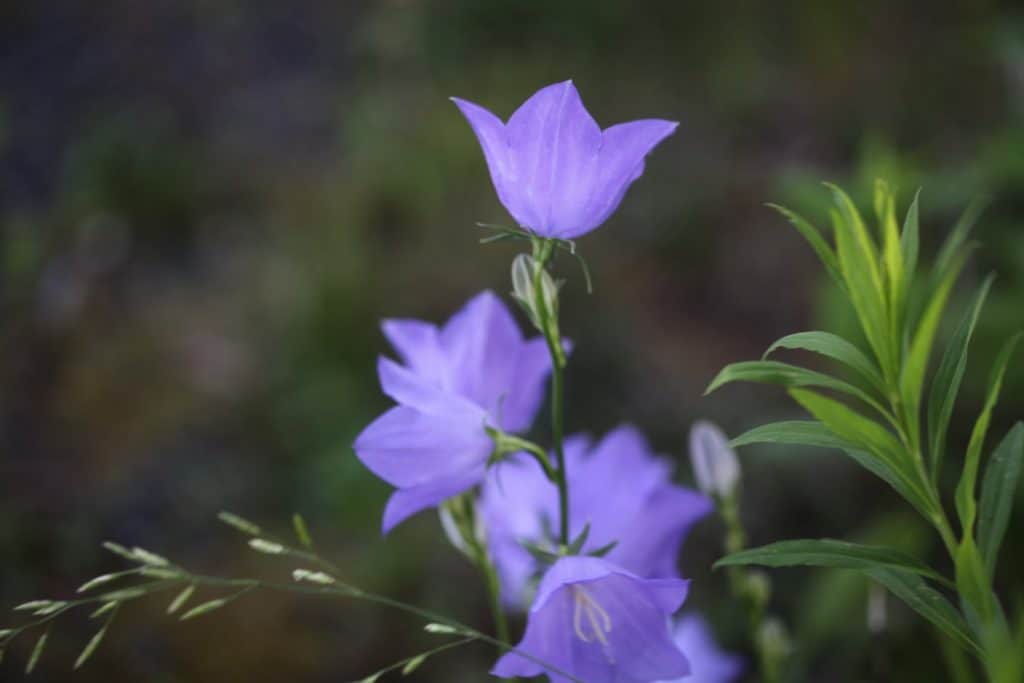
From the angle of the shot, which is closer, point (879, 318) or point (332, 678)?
point (879, 318)

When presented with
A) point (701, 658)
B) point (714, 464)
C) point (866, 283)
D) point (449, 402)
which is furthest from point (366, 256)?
point (866, 283)

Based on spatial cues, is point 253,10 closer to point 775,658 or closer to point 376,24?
point 376,24

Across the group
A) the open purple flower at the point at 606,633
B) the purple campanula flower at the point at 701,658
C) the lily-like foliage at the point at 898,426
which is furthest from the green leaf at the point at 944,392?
the purple campanula flower at the point at 701,658

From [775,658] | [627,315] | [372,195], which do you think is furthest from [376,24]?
[775,658]

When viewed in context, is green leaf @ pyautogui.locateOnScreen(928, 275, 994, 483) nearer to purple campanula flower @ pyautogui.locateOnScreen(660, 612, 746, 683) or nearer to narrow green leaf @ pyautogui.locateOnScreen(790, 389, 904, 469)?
narrow green leaf @ pyautogui.locateOnScreen(790, 389, 904, 469)

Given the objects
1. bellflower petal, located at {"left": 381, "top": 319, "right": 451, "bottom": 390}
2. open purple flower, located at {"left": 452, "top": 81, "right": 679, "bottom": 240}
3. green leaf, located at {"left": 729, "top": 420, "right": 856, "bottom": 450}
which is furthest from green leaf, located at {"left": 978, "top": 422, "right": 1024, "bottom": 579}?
bellflower petal, located at {"left": 381, "top": 319, "right": 451, "bottom": 390}

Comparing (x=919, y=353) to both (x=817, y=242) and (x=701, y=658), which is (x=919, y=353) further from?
(x=701, y=658)
